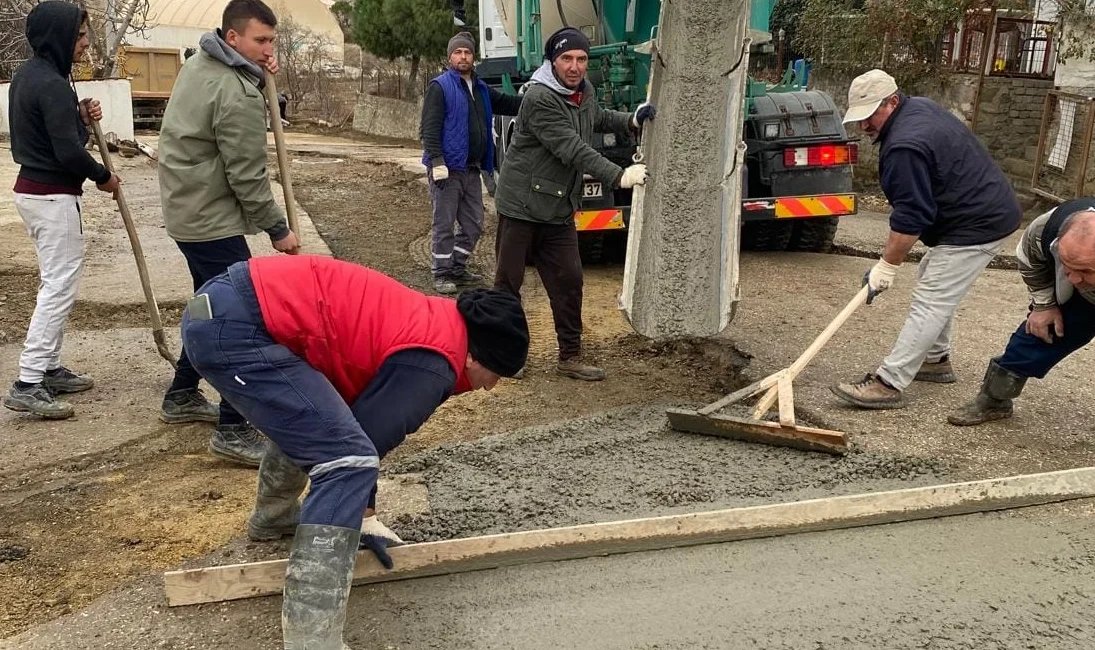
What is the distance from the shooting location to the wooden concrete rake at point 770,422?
3.66m

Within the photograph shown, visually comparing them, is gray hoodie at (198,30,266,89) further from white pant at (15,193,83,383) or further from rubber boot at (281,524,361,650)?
rubber boot at (281,524,361,650)

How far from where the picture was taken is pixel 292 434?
90.4 inches

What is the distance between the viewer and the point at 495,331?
230 cm

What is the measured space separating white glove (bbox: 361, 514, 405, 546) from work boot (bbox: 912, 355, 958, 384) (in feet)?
9.75

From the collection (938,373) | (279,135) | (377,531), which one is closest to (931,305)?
(938,373)

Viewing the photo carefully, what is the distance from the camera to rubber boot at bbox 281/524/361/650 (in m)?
2.20

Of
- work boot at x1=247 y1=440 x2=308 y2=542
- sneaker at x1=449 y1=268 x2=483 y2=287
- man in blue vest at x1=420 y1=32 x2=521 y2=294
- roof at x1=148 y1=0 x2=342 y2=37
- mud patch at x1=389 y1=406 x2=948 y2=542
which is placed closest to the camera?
work boot at x1=247 y1=440 x2=308 y2=542

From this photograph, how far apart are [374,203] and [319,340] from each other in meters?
8.57

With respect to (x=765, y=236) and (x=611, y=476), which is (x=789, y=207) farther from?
(x=611, y=476)

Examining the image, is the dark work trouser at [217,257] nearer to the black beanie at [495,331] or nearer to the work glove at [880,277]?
the black beanie at [495,331]

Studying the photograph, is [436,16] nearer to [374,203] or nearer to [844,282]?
[374,203]

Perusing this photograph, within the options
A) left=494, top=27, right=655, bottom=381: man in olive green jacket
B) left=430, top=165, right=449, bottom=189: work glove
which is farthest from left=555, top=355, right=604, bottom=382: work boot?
left=430, top=165, right=449, bottom=189: work glove

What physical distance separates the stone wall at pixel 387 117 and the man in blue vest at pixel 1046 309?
1617 centimetres

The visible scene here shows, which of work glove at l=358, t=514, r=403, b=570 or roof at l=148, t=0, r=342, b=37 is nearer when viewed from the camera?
work glove at l=358, t=514, r=403, b=570
